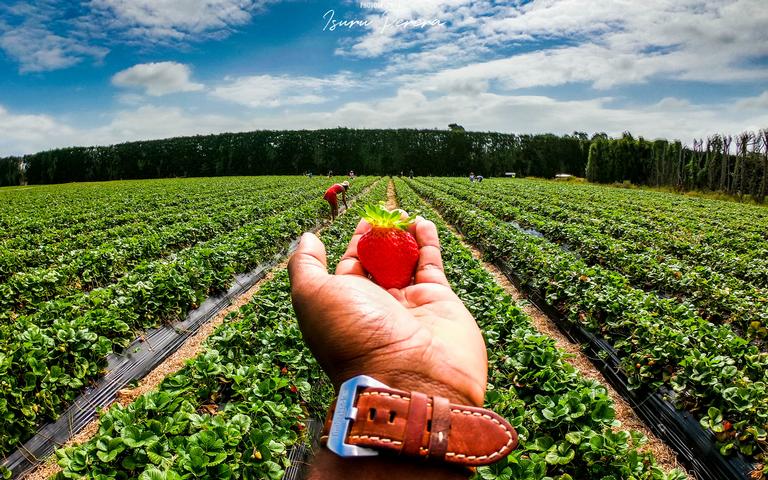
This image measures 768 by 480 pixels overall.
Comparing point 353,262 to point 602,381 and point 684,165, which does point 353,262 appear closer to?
point 602,381

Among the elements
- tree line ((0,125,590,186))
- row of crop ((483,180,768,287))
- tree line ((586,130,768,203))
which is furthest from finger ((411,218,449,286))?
tree line ((0,125,590,186))

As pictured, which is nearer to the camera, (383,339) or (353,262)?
(383,339)

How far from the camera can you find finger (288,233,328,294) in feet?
5.50

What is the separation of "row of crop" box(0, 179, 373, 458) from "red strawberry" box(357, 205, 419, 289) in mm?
3397

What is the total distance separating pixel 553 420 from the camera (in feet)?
9.80

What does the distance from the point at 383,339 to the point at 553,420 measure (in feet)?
7.07

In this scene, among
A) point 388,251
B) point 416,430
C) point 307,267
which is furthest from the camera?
A: point 388,251

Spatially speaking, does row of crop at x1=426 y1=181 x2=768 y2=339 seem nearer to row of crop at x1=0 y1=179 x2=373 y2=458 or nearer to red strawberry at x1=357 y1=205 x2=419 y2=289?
red strawberry at x1=357 y1=205 x2=419 y2=289

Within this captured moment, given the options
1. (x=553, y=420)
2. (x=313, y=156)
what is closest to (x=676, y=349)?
(x=553, y=420)

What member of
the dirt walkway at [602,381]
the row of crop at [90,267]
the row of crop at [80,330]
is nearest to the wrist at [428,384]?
the dirt walkway at [602,381]

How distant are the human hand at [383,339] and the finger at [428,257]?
39 centimetres

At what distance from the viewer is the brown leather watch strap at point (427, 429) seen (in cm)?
107

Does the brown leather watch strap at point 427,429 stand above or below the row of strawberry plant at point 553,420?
above

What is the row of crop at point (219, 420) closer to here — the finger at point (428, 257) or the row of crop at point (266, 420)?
the row of crop at point (266, 420)
